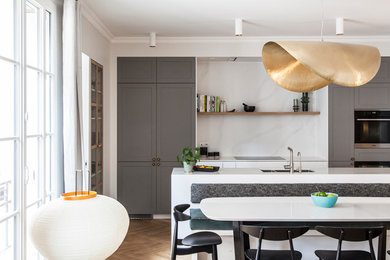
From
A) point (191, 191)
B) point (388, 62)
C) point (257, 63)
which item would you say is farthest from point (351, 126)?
point (191, 191)

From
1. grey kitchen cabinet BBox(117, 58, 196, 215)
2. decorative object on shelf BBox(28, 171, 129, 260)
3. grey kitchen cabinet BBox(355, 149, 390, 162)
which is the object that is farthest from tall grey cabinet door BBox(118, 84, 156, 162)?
decorative object on shelf BBox(28, 171, 129, 260)

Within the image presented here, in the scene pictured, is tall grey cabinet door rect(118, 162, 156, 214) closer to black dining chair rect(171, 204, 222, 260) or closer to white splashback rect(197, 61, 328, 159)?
white splashback rect(197, 61, 328, 159)

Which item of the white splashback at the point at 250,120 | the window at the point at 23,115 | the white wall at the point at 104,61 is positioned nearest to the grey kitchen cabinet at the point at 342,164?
the white splashback at the point at 250,120

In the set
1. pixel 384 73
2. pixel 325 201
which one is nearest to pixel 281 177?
pixel 325 201

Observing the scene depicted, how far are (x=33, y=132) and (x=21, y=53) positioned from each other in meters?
0.66

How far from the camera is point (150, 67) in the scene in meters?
5.48

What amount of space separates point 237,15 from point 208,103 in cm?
167

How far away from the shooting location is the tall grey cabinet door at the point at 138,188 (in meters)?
5.50

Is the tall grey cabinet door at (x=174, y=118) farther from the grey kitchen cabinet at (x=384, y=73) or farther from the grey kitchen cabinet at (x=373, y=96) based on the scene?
the grey kitchen cabinet at (x=384, y=73)

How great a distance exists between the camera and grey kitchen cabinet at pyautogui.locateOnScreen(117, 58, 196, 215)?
548cm

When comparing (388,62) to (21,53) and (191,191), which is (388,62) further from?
(21,53)

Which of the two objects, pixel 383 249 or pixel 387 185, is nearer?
pixel 383 249

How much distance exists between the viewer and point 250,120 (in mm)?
5934

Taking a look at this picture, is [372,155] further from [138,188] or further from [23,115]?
[23,115]
